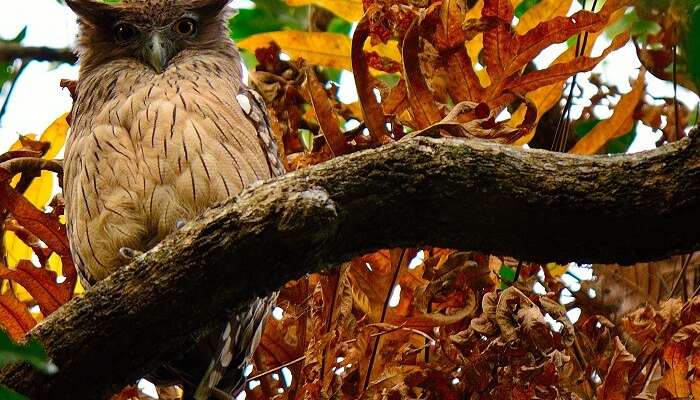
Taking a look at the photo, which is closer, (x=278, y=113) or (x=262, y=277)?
(x=262, y=277)

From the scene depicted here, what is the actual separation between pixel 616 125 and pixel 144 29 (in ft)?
6.49

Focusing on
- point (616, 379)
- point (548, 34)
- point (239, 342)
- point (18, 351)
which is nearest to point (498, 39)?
point (548, 34)

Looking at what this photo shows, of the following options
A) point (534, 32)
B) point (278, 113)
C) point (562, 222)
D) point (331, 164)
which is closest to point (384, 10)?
point (534, 32)

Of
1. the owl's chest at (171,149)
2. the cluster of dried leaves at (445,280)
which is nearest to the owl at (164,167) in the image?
the owl's chest at (171,149)

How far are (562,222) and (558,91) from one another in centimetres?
187

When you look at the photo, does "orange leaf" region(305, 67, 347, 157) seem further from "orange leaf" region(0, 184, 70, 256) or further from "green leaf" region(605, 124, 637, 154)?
"green leaf" region(605, 124, 637, 154)

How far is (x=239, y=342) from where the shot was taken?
11.4 feet

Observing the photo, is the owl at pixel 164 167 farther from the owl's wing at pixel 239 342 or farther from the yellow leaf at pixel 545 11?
the yellow leaf at pixel 545 11

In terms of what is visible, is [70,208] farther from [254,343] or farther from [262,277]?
[262,277]

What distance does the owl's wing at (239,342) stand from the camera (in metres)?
3.41

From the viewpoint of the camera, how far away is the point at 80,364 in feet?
7.14

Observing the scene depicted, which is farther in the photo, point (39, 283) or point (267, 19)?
point (267, 19)

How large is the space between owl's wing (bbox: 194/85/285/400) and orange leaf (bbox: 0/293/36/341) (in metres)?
0.61

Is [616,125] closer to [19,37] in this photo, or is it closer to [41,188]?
[41,188]
